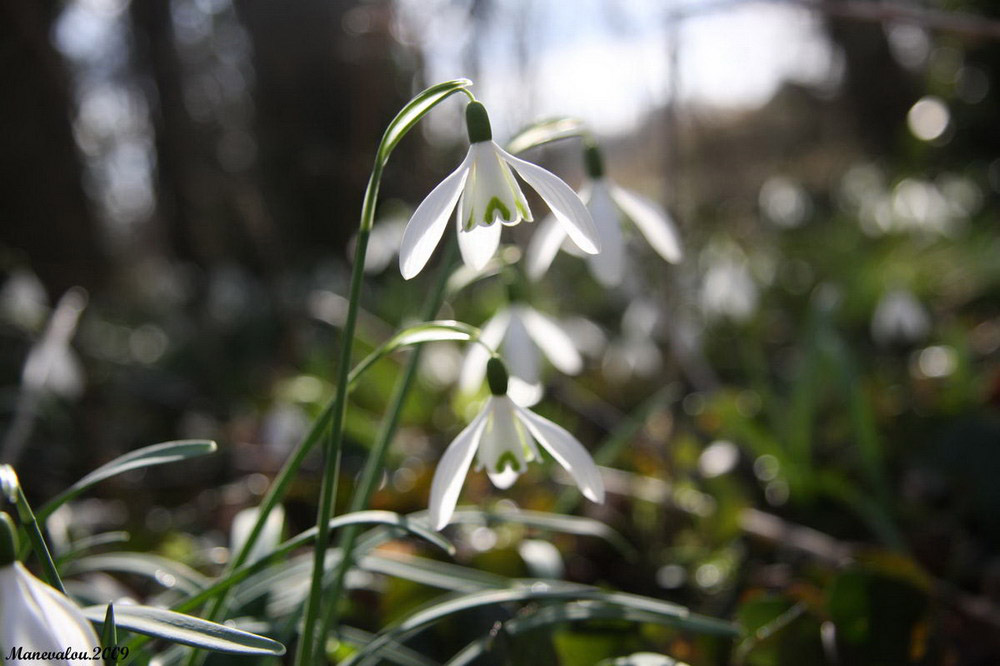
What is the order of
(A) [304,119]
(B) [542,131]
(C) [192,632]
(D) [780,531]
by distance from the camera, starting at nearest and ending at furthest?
(C) [192,632] → (B) [542,131] → (D) [780,531] → (A) [304,119]

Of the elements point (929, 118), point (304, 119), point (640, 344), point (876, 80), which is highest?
point (876, 80)

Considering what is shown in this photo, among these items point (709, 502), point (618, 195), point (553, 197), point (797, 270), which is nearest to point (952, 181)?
point (797, 270)

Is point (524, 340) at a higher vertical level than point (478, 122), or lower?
lower

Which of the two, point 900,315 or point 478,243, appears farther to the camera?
point 900,315

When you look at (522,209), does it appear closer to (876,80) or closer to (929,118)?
(929,118)

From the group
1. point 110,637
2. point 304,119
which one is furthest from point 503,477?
point 304,119

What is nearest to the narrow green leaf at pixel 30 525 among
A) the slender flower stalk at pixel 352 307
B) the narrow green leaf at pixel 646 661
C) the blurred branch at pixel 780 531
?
the slender flower stalk at pixel 352 307

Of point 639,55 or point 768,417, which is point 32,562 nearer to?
point 768,417

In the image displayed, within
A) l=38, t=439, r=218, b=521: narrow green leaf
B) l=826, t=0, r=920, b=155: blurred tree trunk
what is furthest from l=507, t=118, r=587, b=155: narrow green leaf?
l=826, t=0, r=920, b=155: blurred tree trunk
